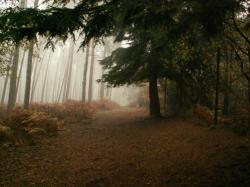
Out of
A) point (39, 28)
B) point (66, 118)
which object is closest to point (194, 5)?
point (39, 28)

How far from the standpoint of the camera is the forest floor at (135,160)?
646 centimetres

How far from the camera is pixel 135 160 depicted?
26.7ft

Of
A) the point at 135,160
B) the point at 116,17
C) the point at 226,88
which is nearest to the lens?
the point at 116,17

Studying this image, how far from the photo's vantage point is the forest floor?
21.2 ft

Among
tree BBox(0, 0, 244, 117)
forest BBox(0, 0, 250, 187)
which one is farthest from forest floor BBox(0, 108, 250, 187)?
tree BBox(0, 0, 244, 117)

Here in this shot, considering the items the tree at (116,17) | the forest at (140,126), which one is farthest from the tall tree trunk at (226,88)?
the tree at (116,17)

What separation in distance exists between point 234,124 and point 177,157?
15.0 ft

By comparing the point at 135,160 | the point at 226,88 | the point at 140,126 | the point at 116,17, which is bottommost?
the point at 135,160

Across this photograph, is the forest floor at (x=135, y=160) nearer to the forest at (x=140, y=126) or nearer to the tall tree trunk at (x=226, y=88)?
the forest at (x=140, y=126)

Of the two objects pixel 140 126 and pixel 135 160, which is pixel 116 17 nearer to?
pixel 135 160

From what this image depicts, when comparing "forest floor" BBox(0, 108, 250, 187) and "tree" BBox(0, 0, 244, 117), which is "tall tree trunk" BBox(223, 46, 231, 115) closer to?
"forest floor" BBox(0, 108, 250, 187)

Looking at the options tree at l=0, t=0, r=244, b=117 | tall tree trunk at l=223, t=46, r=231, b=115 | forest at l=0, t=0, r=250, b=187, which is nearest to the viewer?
tree at l=0, t=0, r=244, b=117

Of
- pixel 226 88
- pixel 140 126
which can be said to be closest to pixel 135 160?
pixel 140 126

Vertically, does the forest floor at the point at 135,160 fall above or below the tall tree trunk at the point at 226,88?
below
